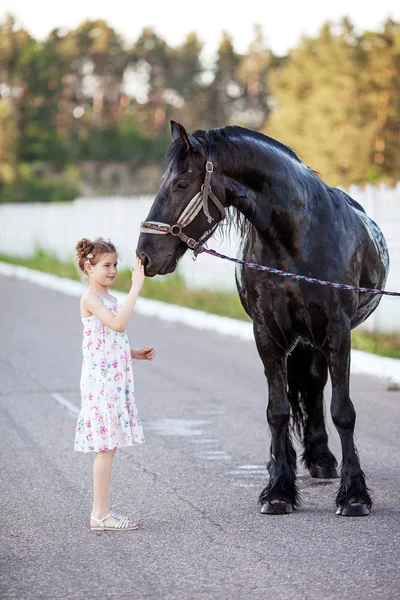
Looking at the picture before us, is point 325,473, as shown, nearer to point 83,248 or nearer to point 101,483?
point 101,483

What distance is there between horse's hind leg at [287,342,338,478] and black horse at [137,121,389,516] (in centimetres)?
63

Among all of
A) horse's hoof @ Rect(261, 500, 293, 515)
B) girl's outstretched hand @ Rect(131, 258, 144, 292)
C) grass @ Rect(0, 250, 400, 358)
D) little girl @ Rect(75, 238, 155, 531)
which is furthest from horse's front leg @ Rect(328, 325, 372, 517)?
grass @ Rect(0, 250, 400, 358)

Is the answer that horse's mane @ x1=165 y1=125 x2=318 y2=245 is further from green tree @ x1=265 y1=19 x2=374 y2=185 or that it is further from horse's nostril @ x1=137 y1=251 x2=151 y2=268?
green tree @ x1=265 y1=19 x2=374 y2=185

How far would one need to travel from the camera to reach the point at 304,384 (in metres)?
7.02

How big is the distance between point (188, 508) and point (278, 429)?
70cm

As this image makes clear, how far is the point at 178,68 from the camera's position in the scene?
94438 mm

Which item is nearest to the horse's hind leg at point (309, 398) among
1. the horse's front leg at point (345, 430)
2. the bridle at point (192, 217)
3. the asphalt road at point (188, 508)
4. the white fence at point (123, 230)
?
the asphalt road at point (188, 508)

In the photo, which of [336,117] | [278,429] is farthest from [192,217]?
[336,117]

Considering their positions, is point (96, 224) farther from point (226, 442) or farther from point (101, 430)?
point (101, 430)

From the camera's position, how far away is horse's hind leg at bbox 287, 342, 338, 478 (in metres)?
6.92

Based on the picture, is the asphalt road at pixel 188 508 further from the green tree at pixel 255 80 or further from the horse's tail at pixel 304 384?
the green tree at pixel 255 80

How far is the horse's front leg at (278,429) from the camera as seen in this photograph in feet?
19.5

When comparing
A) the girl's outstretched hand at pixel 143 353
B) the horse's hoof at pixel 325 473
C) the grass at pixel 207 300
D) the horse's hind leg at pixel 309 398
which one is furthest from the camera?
the grass at pixel 207 300

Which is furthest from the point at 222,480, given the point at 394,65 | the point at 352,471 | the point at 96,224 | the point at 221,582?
the point at 394,65
